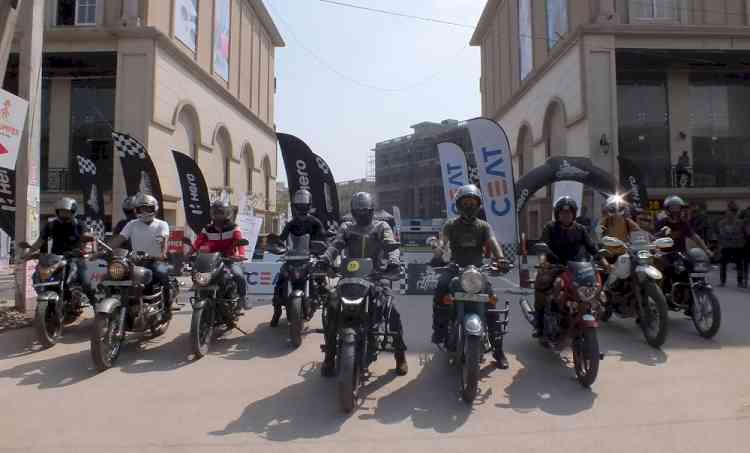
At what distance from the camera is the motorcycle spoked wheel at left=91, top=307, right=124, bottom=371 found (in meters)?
4.79

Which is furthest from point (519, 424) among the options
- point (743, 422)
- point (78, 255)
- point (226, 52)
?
point (226, 52)

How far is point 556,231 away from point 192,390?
13.2ft

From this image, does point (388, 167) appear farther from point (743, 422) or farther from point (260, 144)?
point (743, 422)

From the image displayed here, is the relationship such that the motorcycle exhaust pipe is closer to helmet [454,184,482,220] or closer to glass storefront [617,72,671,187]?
helmet [454,184,482,220]

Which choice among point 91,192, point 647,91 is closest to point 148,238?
point 91,192

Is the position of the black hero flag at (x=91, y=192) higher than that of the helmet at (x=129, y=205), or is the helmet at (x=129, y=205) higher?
the black hero flag at (x=91, y=192)

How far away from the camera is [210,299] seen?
5.50 m

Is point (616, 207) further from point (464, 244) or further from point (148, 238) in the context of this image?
point (148, 238)

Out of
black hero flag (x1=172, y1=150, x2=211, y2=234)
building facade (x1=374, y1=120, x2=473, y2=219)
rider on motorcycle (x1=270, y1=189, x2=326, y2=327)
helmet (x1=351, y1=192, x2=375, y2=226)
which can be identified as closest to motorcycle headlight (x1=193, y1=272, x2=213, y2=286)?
rider on motorcycle (x1=270, y1=189, x2=326, y2=327)

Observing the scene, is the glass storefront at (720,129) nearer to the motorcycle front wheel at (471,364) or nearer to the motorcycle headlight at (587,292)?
the motorcycle headlight at (587,292)

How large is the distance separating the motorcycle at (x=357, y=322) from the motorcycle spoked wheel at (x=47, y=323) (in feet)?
12.3

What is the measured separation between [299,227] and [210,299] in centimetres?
196

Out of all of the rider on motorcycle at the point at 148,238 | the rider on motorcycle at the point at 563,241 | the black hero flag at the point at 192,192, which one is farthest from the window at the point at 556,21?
the rider on motorcycle at the point at 148,238

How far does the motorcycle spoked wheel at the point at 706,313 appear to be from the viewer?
5.80 metres
